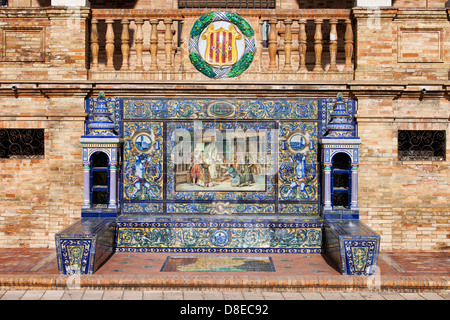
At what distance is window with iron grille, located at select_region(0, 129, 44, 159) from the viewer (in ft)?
36.1

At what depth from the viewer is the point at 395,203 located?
10.8m

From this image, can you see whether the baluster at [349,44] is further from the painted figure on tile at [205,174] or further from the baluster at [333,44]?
the painted figure on tile at [205,174]

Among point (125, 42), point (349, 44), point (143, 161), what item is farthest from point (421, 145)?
point (125, 42)

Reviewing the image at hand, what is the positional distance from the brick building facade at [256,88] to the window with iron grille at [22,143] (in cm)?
15

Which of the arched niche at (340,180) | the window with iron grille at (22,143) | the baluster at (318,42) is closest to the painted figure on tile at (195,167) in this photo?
the arched niche at (340,180)

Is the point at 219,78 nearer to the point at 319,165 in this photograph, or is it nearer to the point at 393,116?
the point at 319,165

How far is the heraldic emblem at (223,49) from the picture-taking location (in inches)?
423

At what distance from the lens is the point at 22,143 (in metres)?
11.0

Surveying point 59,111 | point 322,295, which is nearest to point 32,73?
point 59,111

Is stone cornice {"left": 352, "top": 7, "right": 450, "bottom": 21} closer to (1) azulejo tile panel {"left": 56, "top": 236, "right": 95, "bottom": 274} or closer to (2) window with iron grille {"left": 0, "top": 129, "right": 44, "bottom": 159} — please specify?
(1) azulejo tile panel {"left": 56, "top": 236, "right": 95, "bottom": 274}

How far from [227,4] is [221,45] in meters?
2.97

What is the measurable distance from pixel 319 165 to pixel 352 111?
1293mm

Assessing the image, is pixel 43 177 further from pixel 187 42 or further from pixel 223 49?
pixel 223 49
